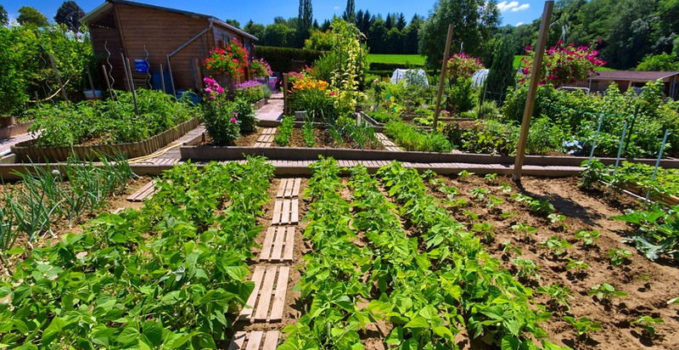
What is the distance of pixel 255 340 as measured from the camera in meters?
1.93

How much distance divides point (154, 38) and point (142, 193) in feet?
36.8

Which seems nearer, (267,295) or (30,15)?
(267,295)

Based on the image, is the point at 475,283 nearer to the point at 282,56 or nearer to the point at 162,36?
the point at 162,36

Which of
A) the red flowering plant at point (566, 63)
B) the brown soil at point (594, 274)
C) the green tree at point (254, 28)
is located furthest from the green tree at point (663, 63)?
the green tree at point (254, 28)

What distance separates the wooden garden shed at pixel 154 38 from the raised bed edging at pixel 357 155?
7844 millimetres

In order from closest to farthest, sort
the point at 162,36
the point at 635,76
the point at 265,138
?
the point at 265,138 < the point at 162,36 < the point at 635,76

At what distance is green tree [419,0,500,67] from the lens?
101 feet

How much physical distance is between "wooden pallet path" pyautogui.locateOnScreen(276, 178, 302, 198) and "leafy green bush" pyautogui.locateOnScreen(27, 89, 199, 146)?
3040 millimetres

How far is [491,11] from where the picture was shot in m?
30.8

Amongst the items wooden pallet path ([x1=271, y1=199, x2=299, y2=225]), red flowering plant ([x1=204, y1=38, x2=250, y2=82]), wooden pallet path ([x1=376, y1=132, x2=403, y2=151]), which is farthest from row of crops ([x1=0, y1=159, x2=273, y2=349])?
red flowering plant ([x1=204, y1=38, x2=250, y2=82])

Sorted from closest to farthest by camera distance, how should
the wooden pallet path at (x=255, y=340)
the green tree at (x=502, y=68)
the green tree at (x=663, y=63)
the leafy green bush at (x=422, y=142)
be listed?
the wooden pallet path at (x=255, y=340)
the leafy green bush at (x=422, y=142)
the green tree at (x=502, y=68)
the green tree at (x=663, y=63)

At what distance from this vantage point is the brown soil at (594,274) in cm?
204

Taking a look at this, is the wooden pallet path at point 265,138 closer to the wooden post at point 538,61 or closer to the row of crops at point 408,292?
the row of crops at point 408,292

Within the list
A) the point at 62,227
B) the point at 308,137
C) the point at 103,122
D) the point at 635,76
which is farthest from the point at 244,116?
the point at 635,76
